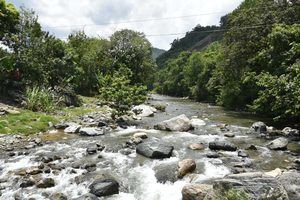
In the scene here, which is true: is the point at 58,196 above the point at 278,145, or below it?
below

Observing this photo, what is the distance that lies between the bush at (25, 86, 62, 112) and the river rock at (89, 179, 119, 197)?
46.8ft

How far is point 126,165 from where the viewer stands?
14.0 m

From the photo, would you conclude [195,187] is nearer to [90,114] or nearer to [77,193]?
[77,193]

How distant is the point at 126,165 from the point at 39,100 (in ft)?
42.1

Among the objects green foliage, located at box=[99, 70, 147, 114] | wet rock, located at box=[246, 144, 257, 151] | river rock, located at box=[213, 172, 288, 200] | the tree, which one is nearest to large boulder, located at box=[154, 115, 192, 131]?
green foliage, located at box=[99, 70, 147, 114]

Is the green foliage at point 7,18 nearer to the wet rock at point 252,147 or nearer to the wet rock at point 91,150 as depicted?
the wet rock at point 91,150

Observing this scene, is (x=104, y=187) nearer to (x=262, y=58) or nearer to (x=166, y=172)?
(x=166, y=172)

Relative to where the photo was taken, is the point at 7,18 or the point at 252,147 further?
the point at 7,18

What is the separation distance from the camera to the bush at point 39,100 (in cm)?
2384

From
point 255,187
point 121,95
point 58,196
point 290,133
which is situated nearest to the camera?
point 255,187

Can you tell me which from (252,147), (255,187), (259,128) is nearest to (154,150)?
(252,147)

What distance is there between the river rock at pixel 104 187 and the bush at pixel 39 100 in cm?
1428

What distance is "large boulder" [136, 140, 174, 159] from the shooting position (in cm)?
1490

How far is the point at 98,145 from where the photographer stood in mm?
16953
